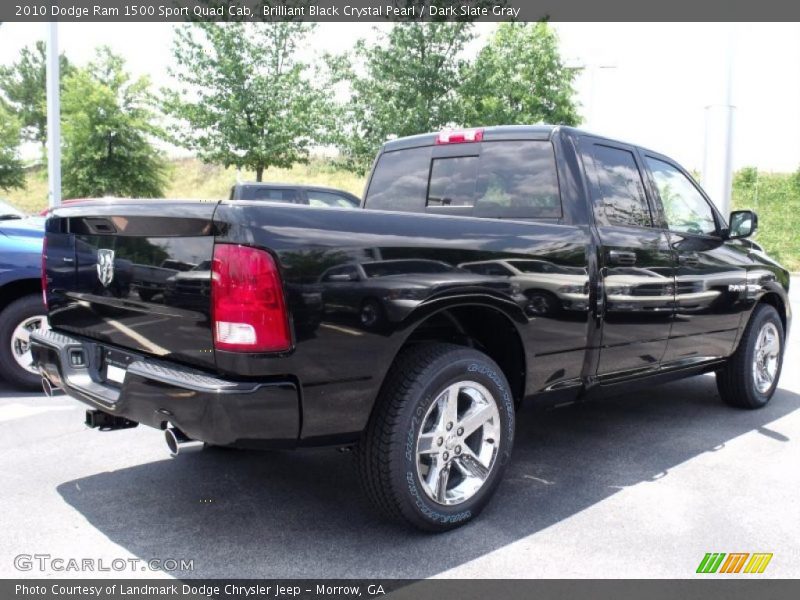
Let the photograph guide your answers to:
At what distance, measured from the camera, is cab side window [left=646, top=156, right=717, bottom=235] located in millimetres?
4609

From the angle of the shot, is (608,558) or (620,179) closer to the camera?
(608,558)

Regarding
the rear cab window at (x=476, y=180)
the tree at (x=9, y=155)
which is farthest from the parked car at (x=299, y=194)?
the tree at (x=9, y=155)

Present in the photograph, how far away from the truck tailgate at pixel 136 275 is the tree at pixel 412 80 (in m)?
15.0

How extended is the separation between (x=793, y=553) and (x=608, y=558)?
82 cm

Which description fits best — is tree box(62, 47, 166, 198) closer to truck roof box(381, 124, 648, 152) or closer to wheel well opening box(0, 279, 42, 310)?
wheel well opening box(0, 279, 42, 310)

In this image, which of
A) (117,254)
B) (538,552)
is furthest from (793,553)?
(117,254)

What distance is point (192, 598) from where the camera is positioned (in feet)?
8.56

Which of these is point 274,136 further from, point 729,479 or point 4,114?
point 4,114

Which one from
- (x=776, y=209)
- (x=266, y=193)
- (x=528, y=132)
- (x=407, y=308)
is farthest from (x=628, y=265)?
(x=776, y=209)

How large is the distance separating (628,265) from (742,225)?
1.60 m

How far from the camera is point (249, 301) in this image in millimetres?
2527

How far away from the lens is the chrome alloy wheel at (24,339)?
5.54m

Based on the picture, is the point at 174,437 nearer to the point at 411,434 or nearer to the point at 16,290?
the point at 411,434

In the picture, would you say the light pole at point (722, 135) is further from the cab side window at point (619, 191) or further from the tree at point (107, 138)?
the tree at point (107, 138)
